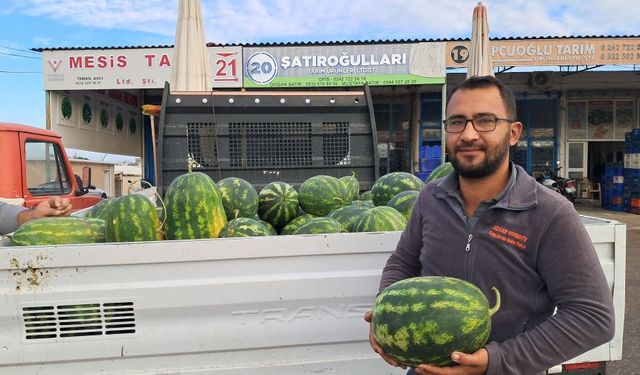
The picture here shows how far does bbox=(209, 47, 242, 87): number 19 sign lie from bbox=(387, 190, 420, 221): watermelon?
34.6 ft

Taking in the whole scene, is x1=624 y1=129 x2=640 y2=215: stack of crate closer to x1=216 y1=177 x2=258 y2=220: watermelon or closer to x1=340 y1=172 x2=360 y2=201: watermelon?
x1=340 y1=172 x2=360 y2=201: watermelon

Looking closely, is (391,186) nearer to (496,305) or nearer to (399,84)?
(496,305)

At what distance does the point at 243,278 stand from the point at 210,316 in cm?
20

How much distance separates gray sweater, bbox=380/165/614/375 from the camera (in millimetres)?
1438

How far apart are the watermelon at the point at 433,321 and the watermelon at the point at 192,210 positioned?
127cm

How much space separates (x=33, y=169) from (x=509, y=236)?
15.9ft

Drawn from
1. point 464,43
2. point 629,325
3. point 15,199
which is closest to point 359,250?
point 15,199

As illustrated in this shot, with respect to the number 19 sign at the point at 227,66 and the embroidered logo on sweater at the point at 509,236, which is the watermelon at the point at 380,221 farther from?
the number 19 sign at the point at 227,66

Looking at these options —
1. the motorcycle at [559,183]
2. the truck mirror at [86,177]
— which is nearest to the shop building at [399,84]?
the motorcycle at [559,183]

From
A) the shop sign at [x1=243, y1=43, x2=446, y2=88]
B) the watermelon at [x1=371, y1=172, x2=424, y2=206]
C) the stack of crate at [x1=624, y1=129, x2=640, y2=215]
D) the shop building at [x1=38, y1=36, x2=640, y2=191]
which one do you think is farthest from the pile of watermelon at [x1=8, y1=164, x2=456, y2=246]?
the stack of crate at [x1=624, y1=129, x2=640, y2=215]

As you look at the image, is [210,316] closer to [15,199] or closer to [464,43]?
[15,199]

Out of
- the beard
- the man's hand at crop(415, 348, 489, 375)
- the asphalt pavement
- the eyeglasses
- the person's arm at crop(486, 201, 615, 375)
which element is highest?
the eyeglasses

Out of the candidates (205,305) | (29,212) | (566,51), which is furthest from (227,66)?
(205,305)

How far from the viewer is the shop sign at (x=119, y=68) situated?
42.2 feet
